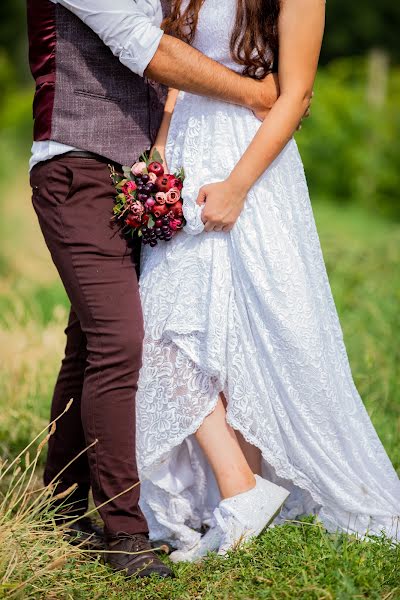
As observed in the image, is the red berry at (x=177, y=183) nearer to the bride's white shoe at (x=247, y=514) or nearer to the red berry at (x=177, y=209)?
the red berry at (x=177, y=209)

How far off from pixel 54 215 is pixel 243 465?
1036mm

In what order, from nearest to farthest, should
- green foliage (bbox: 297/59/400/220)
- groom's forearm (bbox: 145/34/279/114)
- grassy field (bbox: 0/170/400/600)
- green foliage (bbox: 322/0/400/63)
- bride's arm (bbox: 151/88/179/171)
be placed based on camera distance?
grassy field (bbox: 0/170/400/600), groom's forearm (bbox: 145/34/279/114), bride's arm (bbox: 151/88/179/171), green foliage (bbox: 297/59/400/220), green foliage (bbox: 322/0/400/63)

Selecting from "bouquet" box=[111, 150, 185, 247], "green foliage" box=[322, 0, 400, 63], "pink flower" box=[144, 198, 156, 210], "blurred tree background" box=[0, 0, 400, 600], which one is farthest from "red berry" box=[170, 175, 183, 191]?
"green foliage" box=[322, 0, 400, 63]

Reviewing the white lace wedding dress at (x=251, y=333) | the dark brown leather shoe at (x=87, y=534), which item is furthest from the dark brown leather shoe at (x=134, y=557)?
the white lace wedding dress at (x=251, y=333)

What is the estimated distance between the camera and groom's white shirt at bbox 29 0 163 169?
9.14ft

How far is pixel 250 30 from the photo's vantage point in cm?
294

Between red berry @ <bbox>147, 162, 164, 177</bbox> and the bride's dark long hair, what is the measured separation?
1.38 ft

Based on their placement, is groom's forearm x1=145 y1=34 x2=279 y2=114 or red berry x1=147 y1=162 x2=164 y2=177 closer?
groom's forearm x1=145 y1=34 x2=279 y2=114

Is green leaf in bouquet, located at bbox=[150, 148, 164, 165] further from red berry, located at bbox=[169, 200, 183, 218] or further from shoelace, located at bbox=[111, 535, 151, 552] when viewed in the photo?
shoelace, located at bbox=[111, 535, 151, 552]

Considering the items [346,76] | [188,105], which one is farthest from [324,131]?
[188,105]

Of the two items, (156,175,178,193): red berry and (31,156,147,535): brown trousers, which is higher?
(156,175,178,193): red berry

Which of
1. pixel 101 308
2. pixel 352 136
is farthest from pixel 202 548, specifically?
pixel 352 136

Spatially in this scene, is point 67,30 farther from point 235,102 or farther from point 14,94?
point 14,94

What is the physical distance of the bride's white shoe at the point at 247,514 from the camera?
300 cm
